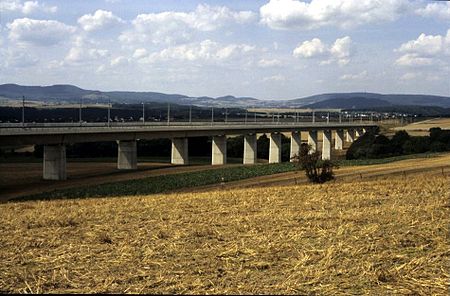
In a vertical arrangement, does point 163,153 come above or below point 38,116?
below

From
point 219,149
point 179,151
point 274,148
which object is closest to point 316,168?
point 179,151

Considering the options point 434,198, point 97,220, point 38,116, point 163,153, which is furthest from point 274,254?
point 38,116

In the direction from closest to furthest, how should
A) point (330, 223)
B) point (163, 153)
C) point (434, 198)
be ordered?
1. point (330, 223)
2. point (434, 198)
3. point (163, 153)

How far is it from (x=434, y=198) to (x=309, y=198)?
180 inches

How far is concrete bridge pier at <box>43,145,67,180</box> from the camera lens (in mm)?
72500

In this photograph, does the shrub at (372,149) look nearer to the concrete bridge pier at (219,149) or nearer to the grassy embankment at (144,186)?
the concrete bridge pier at (219,149)

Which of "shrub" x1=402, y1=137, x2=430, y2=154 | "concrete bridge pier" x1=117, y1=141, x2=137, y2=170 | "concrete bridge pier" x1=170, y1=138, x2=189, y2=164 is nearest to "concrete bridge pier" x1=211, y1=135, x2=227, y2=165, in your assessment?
"concrete bridge pier" x1=170, y1=138, x2=189, y2=164

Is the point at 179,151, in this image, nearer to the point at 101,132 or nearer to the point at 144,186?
the point at 101,132

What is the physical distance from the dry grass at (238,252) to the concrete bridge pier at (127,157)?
6946 cm

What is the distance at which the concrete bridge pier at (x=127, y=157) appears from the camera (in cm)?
8562

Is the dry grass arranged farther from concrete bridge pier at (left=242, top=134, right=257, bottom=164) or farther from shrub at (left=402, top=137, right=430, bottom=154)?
concrete bridge pier at (left=242, top=134, right=257, bottom=164)

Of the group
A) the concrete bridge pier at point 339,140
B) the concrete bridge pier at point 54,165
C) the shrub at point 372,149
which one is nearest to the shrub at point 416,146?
the shrub at point 372,149

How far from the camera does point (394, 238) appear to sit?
11227 mm

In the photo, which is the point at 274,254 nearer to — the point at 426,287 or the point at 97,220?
the point at 426,287
